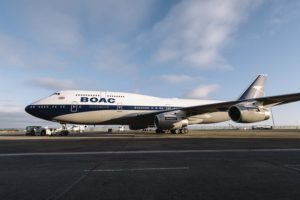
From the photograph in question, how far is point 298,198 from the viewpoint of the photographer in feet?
15.2

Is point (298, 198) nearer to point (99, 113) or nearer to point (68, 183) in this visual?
point (68, 183)

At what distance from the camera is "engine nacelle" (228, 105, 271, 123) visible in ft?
86.7

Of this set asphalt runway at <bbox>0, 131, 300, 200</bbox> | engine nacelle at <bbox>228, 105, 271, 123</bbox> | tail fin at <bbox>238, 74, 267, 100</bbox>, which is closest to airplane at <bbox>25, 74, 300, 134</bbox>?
engine nacelle at <bbox>228, 105, 271, 123</bbox>

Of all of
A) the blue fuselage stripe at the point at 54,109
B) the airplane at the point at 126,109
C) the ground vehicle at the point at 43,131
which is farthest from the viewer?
the ground vehicle at the point at 43,131

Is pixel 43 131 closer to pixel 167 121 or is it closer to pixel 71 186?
pixel 167 121

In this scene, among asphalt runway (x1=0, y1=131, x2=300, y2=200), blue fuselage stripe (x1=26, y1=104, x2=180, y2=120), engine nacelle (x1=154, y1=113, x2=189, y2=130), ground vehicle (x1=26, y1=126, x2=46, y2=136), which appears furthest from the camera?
ground vehicle (x1=26, y1=126, x2=46, y2=136)

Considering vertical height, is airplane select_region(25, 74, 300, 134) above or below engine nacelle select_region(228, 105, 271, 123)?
above

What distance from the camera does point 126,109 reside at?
32.5 meters

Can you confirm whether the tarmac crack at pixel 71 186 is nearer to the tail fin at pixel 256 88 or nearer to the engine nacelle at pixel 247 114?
the engine nacelle at pixel 247 114

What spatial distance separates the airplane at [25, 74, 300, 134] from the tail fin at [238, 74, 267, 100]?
9468 millimetres

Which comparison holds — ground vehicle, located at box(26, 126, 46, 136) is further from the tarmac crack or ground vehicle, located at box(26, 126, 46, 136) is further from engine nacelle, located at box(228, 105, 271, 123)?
the tarmac crack

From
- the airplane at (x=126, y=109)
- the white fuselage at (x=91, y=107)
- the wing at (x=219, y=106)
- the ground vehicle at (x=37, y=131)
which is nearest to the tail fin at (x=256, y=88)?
the airplane at (x=126, y=109)

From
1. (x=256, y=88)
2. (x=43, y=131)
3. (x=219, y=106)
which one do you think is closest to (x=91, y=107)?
(x=43, y=131)

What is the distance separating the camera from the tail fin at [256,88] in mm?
41250
